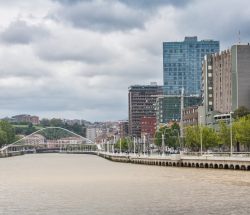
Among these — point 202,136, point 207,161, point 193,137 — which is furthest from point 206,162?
point 193,137

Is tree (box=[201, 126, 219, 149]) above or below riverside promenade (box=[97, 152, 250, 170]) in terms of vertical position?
above

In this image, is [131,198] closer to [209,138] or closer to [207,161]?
[207,161]

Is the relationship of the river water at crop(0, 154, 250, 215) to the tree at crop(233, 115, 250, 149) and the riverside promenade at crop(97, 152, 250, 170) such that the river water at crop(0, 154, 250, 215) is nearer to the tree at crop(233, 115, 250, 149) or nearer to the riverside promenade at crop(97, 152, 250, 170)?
the riverside promenade at crop(97, 152, 250, 170)

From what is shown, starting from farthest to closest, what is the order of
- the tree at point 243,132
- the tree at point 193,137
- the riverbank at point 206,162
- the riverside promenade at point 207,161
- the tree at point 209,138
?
1. the tree at point 193,137
2. the tree at point 209,138
3. the tree at point 243,132
4. the riverside promenade at point 207,161
5. the riverbank at point 206,162

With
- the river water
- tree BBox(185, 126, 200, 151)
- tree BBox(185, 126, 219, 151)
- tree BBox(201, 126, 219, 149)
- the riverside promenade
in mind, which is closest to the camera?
the river water

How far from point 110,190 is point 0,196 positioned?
497 inches

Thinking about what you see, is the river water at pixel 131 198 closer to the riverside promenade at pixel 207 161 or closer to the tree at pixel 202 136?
the riverside promenade at pixel 207 161

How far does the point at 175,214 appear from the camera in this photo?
189 feet

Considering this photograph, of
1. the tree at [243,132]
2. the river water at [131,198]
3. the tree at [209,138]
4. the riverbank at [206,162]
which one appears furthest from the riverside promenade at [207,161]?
the river water at [131,198]

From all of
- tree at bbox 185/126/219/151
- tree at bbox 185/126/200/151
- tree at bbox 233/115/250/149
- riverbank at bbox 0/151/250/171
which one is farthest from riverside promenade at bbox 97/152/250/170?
tree at bbox 233/115/250/149

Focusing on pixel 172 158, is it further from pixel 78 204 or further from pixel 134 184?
pixel 78 204

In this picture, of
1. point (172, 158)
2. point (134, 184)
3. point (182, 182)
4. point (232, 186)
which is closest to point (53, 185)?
point (134, 184)

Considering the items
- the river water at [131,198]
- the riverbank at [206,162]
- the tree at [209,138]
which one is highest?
the tree at [209,138]

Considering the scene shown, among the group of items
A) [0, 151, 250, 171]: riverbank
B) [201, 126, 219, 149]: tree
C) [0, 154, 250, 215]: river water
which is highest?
[201, 126, 219, 149]: tree
